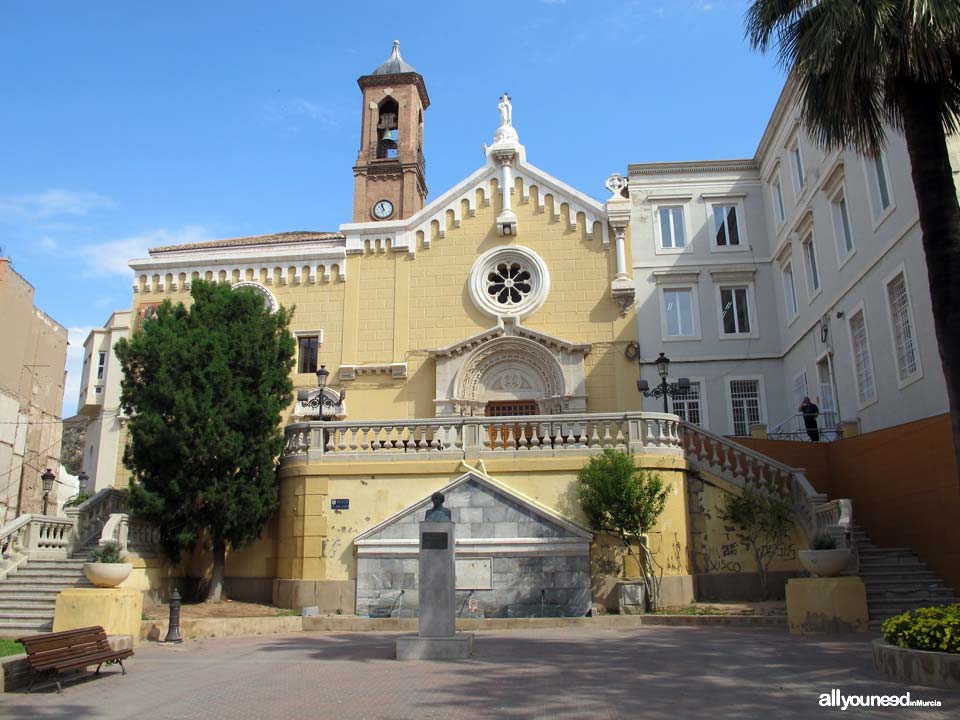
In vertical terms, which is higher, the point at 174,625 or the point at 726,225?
the point at 726,225


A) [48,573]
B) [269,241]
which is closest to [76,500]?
[269,241]

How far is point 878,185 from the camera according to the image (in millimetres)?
19375

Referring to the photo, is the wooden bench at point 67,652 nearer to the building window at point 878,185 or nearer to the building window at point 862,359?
the building window at point 862,359

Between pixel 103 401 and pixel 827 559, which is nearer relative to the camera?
pixel 827 559

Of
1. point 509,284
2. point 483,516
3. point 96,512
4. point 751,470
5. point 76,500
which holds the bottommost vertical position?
point 483,516

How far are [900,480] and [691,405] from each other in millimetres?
9612

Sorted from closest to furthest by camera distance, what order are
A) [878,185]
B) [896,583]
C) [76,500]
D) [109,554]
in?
[109,554] → [896,583] → [878,185] → [76,500]

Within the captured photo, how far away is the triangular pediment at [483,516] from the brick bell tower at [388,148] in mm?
23208

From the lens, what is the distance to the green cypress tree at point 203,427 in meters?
18.1

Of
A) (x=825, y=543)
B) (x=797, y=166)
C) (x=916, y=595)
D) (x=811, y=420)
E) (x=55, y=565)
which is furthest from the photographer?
(x=797, y=166)

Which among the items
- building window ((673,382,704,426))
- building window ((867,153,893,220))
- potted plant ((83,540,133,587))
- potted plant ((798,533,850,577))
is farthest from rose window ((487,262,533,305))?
potted plant ((83,540,133,587))

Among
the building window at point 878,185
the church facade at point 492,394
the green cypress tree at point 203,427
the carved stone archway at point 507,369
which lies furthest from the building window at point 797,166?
the green cypress tree at point 203,427

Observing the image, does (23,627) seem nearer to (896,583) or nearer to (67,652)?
(67,652)

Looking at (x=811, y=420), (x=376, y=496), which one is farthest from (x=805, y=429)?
(x=376, y=496)
